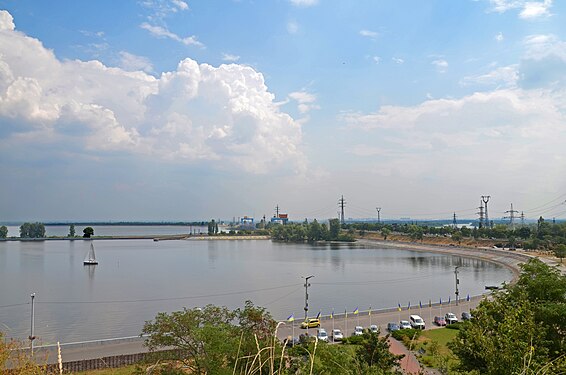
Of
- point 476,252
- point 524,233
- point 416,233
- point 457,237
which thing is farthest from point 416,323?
point 416,233

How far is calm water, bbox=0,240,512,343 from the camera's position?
22.3 meters

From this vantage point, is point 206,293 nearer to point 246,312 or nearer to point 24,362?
point 246,312

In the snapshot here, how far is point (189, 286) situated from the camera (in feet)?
105

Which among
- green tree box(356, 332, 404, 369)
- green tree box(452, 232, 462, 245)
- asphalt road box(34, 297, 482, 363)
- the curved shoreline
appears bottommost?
the curved shoreline

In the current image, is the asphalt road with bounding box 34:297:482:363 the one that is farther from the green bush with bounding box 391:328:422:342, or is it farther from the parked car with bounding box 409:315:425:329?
the green bush with bounding box 391:328:422:342

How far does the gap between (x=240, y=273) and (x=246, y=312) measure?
28959mm

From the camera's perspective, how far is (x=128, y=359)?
13547 mm

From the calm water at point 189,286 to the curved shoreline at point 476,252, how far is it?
1327mm

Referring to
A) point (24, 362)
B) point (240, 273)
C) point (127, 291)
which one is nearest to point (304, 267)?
point (240, 273)

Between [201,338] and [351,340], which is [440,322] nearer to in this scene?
[351,340]

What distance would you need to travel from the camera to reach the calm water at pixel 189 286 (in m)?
22.3

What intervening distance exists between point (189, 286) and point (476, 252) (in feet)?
127

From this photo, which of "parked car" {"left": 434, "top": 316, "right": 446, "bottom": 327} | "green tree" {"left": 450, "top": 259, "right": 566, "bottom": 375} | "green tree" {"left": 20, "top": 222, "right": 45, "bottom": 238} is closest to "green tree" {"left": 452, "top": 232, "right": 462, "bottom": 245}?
"parked car" {"left": 434, "top": 316, "right": 446, "bottom": 327}

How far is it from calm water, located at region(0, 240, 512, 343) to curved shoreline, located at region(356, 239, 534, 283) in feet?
4.35
